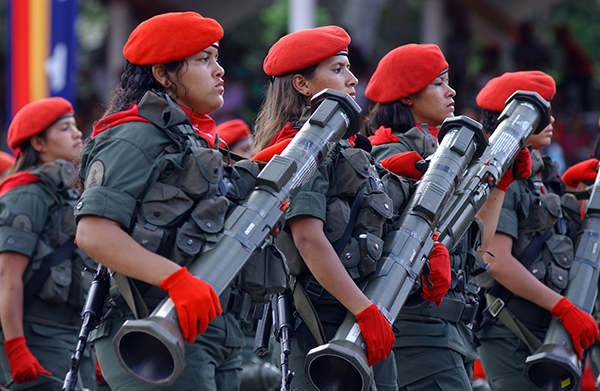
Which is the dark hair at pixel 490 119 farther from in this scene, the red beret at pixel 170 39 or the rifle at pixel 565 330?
the red beret at pixel 170 39

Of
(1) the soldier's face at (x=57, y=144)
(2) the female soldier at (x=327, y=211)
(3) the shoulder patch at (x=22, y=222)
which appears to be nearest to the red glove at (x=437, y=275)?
(2) the female soldier at (x=327, y=211)

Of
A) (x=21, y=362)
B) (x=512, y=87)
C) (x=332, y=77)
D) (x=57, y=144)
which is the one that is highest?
(x=512, y=87)

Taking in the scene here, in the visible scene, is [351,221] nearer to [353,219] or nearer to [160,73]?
[353,219]

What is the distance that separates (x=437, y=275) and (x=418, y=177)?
673 millimetres

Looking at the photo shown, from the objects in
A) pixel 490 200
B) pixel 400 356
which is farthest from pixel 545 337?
pixel 400 356

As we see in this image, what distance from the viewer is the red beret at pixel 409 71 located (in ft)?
14.1

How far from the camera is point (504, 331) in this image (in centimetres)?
479

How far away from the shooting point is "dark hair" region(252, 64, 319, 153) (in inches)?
144

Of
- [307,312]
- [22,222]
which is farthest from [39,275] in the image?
[307,312]

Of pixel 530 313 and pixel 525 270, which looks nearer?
pixel 525 270

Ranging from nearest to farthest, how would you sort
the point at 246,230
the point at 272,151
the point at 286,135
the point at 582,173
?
1. the point at 246,230
2. the point at 272,151
3. the point at 286,135
4. the point at 582,173

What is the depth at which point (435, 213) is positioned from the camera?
3441mm

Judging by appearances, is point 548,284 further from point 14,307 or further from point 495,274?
point 14,307

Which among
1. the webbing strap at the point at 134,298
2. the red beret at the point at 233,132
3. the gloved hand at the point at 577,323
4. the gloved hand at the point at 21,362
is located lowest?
the gloved hand at the point at 21,362
